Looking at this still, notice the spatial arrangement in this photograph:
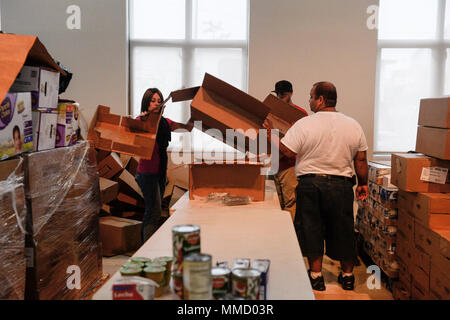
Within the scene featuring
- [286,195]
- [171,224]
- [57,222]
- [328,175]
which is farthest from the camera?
[286,195]

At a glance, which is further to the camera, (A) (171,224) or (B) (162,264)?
(A) (171,224)

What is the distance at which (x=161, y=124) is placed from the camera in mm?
3463

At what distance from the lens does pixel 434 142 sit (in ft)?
8.45

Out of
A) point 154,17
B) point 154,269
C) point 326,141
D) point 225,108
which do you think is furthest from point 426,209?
point 154,17

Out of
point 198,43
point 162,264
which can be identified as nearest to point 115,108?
point 198,43

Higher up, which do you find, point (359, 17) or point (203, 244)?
point (359, 17)

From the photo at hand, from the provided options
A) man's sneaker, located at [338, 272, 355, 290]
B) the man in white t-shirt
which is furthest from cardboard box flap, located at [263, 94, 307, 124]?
man's sneaker, located at [338, 272, 355, 290]

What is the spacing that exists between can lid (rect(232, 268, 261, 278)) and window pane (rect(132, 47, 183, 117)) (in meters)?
3.94

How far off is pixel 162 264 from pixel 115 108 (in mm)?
3798

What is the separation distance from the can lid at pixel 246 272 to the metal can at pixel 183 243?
0.12 meters

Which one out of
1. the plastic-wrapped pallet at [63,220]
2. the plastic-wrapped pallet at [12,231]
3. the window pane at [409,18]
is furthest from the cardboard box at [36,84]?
the window pane at [409,18]

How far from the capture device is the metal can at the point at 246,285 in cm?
116

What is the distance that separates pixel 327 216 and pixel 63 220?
5.34 feet
